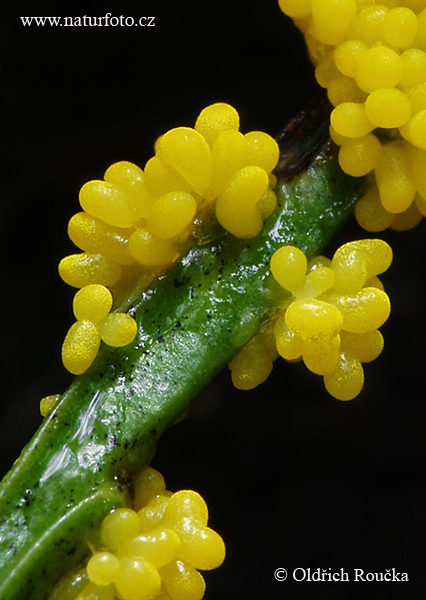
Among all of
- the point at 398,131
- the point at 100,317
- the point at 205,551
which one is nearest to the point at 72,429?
the point at 100,317

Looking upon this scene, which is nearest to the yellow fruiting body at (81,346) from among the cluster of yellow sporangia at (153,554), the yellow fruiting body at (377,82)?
the cluster of yellow sporangia at (153,554)

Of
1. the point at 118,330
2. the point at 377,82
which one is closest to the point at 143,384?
the point at 118,330

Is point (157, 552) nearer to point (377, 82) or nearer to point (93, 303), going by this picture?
point (93, 303)

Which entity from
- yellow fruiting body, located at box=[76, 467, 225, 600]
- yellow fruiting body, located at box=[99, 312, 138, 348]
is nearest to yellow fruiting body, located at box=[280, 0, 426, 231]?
yellow fruiting body, located at box=[99, 312, 138, 348]

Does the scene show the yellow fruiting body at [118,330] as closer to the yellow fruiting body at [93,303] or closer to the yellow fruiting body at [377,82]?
the yellow fruiting body at [93,303]

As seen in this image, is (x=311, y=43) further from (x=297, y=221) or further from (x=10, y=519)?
(x=10, y=519)

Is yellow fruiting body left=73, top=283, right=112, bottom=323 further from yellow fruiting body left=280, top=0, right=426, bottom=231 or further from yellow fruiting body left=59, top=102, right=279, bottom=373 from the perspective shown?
yellow fruiting body left=280, top=0, right=426, bottom=231
